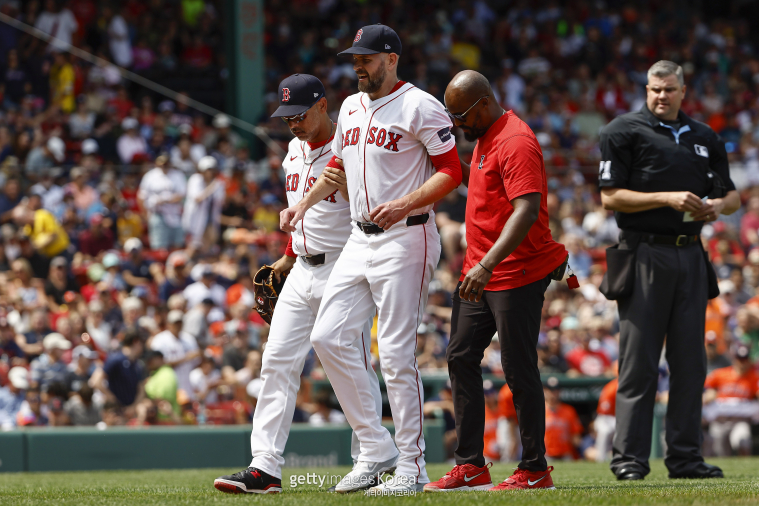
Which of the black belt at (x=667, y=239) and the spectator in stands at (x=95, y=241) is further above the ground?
the spectator in stands at (x=95, y=241)

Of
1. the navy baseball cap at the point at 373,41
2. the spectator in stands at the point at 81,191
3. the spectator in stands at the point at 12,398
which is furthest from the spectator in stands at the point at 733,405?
the spectator in stands at the point at 81,191

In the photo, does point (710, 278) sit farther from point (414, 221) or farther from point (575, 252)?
point (575, 252)

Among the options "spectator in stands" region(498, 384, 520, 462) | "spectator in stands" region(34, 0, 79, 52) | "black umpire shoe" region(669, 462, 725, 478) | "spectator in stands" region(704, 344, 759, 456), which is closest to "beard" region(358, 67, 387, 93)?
"black umpire shoe" region(669, 462, 725, 478)

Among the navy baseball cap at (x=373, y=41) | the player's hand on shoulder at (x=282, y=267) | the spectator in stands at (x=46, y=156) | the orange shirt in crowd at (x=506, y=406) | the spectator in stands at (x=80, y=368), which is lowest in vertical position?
the orange shirt in crowd at (x=506, y=406)

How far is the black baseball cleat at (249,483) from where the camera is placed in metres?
4.46

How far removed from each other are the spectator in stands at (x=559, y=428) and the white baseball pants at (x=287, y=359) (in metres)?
5.98

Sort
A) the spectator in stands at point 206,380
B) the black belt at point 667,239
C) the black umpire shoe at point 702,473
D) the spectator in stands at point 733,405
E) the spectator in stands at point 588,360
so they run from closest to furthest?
the black umpire shoe at point 702,473 → the black belt at point 667,239 → the spectator in stands at point 733,405 → the spectator in stands at point 206,380 → the spectator in stands at point 588,360

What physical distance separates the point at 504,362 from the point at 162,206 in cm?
959

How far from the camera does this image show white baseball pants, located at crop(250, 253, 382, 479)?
185 inches

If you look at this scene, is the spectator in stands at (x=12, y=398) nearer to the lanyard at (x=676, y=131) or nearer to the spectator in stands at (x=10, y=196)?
the spectator in stands at (x=10, y=196)

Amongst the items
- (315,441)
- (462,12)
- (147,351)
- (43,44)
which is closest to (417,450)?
(315,441)

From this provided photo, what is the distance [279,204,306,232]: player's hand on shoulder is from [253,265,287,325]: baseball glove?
0.51m

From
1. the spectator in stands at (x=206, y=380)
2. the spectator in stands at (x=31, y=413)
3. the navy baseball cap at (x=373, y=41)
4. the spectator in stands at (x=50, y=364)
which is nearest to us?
the navy baseball cap at (x=373, y=41)

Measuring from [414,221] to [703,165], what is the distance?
2.08 meters
